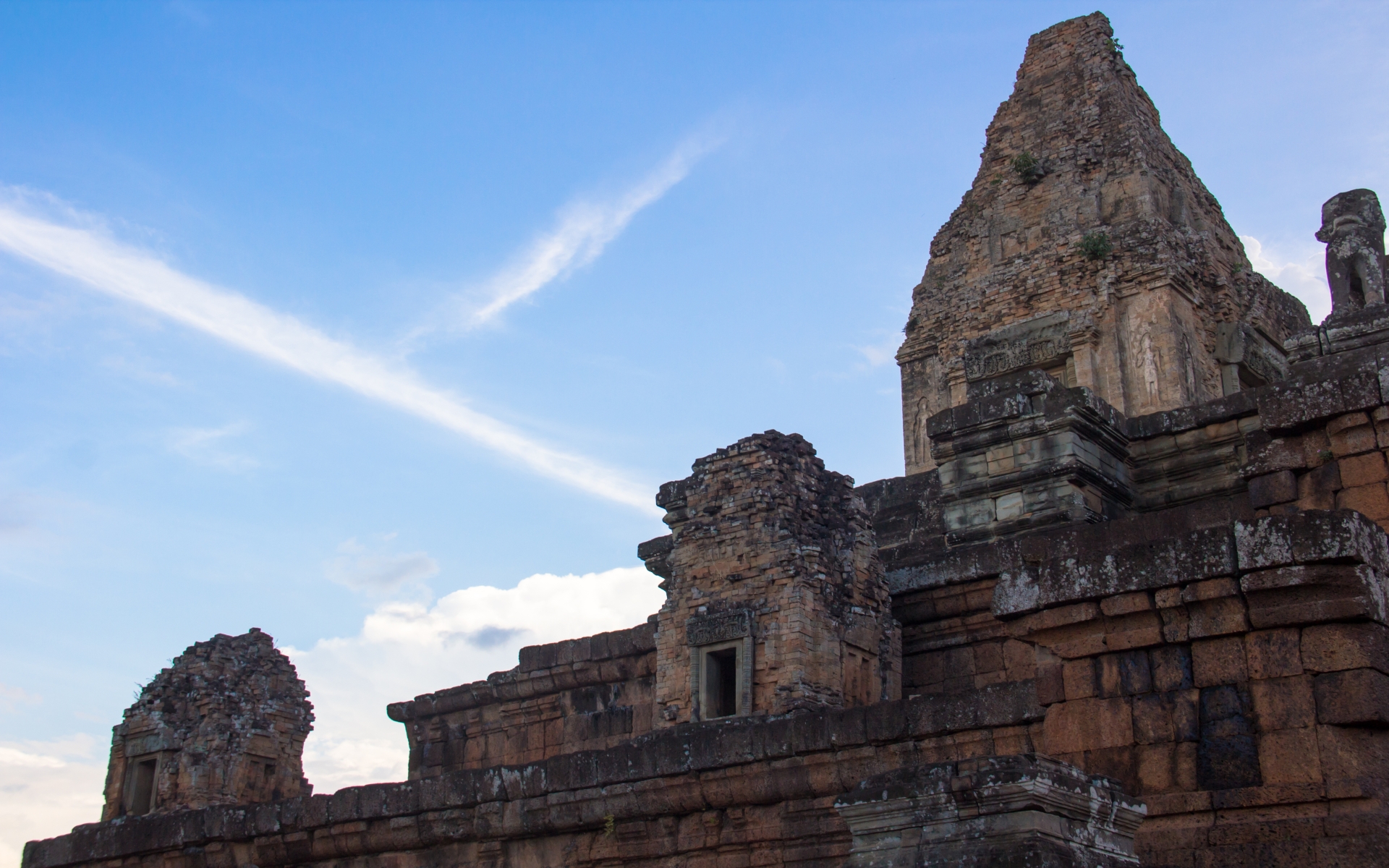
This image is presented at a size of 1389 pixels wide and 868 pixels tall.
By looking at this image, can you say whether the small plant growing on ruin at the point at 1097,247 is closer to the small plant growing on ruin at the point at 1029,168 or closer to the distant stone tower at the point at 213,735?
the small plant growing on ruin at the point at 1029,168

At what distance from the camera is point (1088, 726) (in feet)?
24.7

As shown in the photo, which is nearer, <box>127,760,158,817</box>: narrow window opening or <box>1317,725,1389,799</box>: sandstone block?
<box>1317,725,1389,799</box>: sandstone block

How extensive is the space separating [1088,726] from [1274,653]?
104 cm

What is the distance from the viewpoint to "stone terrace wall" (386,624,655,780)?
15.5m

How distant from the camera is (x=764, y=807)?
1049cm

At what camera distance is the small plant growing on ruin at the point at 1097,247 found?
2230cm

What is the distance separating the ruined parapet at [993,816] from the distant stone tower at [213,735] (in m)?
13.1

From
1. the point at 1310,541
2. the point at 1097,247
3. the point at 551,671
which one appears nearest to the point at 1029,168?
the point at 1097,247

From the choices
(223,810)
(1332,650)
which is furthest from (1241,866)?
(223,810)

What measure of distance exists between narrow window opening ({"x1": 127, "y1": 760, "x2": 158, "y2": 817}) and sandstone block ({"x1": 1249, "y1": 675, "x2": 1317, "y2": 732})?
14977 millimetres

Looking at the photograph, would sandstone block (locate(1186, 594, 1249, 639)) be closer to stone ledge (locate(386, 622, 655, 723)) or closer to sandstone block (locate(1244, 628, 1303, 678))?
sandstone block (locate(1244, 628, 1303, 678))

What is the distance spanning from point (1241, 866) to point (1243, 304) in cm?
1751

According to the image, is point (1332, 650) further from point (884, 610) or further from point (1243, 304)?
point (1243, 304)

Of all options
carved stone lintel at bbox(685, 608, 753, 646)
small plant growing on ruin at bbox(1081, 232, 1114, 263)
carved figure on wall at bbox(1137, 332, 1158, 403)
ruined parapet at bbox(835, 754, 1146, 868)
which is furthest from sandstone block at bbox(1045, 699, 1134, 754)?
small plant growing on ruin at bbox(1081, 232, 1114, 263)
